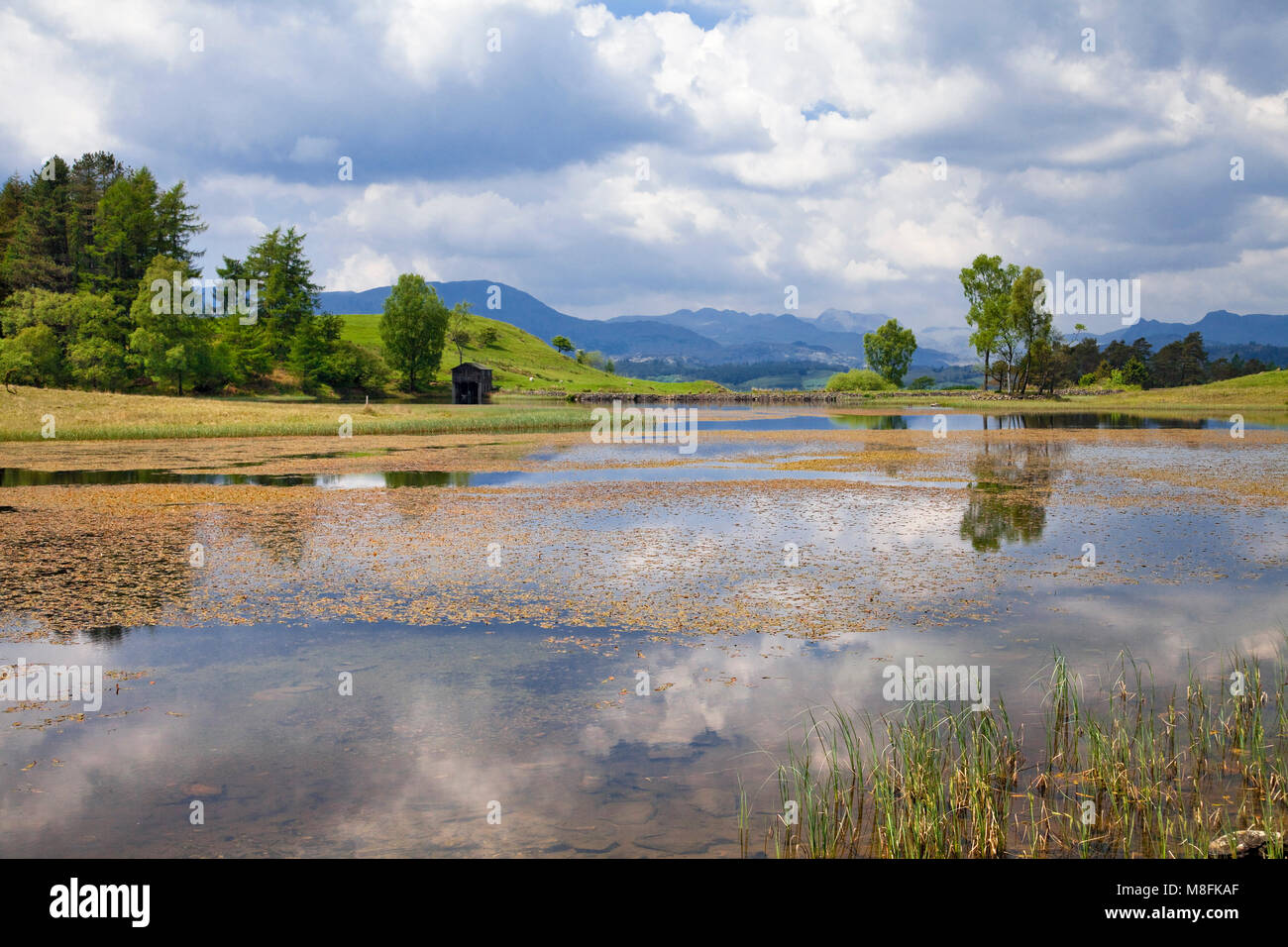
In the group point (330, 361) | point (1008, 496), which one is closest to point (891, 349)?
point (330, 361)

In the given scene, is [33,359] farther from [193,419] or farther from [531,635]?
[531,635]

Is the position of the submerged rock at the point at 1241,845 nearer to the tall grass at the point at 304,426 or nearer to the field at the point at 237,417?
the tall grass at the point at 304,426

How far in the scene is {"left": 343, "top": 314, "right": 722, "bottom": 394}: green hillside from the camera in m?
142

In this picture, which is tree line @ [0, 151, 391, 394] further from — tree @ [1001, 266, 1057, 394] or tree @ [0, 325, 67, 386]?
tree @ [1001, 266, 1057, 394]

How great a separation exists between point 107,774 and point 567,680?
4.92 m

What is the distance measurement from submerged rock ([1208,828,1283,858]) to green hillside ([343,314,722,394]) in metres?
126

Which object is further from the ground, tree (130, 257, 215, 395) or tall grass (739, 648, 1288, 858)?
tree (130, 257, 215, 395)

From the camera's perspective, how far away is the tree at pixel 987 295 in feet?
381

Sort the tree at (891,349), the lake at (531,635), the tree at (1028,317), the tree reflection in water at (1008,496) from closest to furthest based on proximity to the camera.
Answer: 1. the lake at (531,635)
2. the tree reflection in water at (1008,496)
3. the tree at (1028,317)
4. the tree at (891,349)

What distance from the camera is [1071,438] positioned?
5119 cm

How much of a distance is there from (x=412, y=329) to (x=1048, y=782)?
112358mm

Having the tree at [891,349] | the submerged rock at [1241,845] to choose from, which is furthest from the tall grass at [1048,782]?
the tree at [891,349]

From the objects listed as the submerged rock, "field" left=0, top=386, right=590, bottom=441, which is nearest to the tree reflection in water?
the submerged rock

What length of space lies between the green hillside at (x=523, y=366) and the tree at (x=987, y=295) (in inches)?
2169
